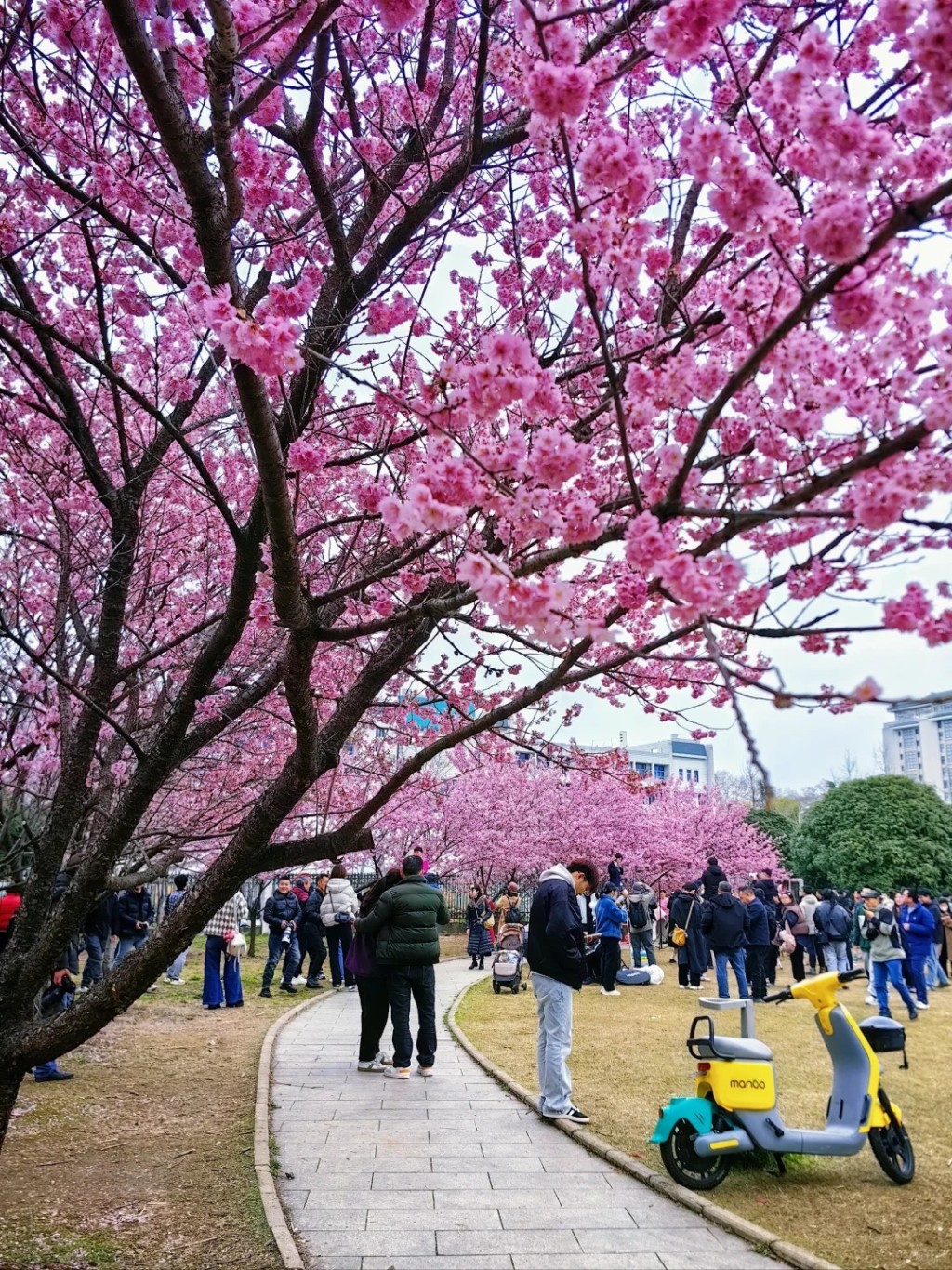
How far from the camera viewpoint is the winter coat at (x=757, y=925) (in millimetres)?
12070

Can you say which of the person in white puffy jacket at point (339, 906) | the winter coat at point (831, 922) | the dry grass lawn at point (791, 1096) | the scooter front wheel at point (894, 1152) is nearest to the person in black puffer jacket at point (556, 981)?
the dry grass lawn at point (791, 1096)

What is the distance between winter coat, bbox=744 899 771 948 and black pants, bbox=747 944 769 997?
0.09 meters

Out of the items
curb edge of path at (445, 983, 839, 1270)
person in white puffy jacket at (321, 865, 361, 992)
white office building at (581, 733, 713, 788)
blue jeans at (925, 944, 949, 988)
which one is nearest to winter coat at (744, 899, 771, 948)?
blue jeans at (925, 944, 949, 988)

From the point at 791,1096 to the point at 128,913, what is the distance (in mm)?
8319

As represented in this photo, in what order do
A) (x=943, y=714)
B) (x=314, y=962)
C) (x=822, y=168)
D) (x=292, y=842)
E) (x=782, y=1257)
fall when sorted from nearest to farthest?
(x=822, y=168)
(x=782, y=1257)
(x=292, y=842)
(x=314, y=962)
(x=943, y=714)

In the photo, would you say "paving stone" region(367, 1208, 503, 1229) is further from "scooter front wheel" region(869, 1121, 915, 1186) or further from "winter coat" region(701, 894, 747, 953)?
"winter coat" region(701, 894, 747, 953)

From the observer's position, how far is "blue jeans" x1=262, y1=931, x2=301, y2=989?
1268cm

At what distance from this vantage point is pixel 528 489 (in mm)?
3062

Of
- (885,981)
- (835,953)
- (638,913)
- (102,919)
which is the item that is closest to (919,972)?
(835,953)

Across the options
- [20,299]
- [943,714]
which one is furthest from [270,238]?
[943,714]

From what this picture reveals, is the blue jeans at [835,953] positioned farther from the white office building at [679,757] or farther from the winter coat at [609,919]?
the white office building at [679,757]

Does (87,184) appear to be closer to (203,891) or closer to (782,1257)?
(203,891)

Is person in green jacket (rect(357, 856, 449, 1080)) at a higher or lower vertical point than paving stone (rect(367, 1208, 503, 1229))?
higher

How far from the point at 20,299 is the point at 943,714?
263ft
